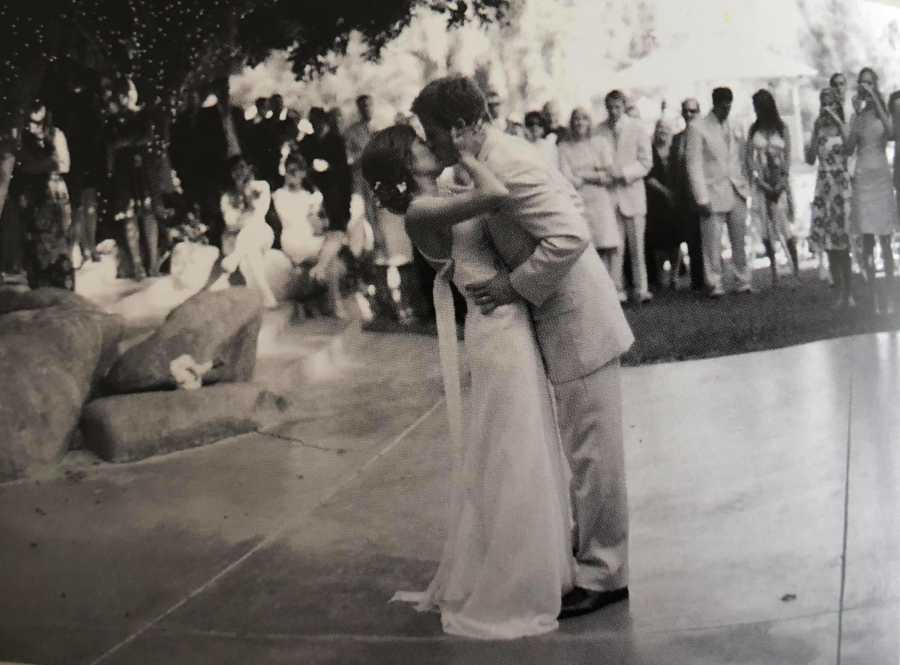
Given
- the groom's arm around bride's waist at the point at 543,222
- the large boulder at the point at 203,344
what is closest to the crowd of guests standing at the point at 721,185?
the groom's arm around bride's waist at the point at 543,222

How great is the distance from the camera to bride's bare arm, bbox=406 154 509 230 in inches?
160

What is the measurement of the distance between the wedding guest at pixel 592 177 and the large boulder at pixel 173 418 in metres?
1.38

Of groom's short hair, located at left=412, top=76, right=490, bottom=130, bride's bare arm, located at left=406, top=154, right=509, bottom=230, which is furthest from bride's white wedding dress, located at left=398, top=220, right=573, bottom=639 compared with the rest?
groom's short hair, located at left=412, top=76, right=490, bottom=130

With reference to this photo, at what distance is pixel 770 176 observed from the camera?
4629mm

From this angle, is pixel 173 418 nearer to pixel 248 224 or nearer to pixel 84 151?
pixel 248 224

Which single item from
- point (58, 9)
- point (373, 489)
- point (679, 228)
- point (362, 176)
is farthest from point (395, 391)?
point (58, 9)

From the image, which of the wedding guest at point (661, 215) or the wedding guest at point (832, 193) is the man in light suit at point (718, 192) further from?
the wedding guest at point (832, 193)

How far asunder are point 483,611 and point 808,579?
103 centimetres

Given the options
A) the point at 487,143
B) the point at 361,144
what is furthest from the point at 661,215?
the point at 361,144

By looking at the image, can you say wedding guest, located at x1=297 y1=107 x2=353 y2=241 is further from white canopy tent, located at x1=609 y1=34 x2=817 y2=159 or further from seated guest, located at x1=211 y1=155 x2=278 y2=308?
white canopy tent, located at x1=609 y1=34 x2=817 y2=159

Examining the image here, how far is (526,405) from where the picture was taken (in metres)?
4.19

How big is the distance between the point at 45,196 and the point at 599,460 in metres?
2.50

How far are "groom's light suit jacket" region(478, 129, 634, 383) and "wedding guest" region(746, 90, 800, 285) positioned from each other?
0.72 m

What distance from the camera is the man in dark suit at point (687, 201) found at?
4.60 metres
